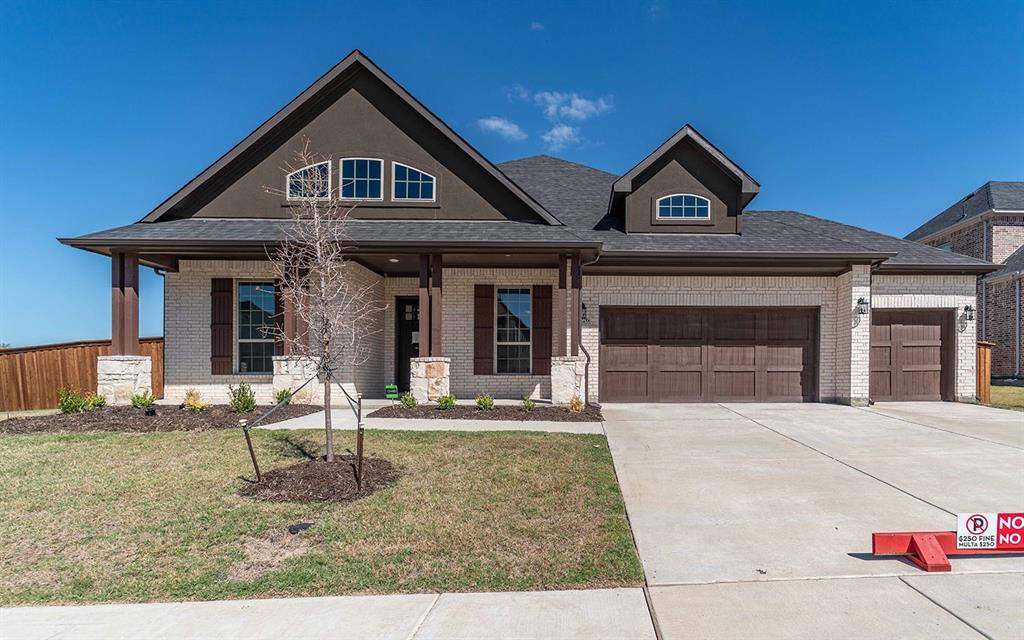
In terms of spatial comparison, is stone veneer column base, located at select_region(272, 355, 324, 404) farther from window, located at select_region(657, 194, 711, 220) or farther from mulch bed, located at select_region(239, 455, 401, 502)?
window, located at select_region(657, 194, 711, 220)

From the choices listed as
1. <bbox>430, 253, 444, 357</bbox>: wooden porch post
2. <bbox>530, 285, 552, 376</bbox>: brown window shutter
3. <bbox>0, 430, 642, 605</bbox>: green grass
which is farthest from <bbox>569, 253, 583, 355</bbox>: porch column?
<bbox>0, 430, 642, 605</bbox>: green grass

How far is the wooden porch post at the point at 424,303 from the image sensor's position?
1047 centimetres

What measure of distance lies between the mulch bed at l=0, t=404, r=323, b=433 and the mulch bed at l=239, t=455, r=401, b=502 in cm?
361

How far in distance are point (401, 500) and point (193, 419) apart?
5.81 metres

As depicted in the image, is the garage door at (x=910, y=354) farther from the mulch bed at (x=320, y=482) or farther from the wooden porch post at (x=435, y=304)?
the mulch bed at (x=320, y=482)

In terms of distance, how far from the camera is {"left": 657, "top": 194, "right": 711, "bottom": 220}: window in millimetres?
12656

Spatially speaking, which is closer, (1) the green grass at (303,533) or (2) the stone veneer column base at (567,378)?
(1) the green grass at (303,533)

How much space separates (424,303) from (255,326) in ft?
14.4

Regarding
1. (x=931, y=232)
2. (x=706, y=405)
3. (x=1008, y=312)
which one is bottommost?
(x=706, y=405)

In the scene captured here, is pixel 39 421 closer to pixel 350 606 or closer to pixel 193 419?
pixel 193 419

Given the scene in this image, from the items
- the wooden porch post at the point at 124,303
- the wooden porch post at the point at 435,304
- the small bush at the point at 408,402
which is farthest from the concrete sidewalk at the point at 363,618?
the wooden porch post at the point at 124,303

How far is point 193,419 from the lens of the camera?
28.7ft

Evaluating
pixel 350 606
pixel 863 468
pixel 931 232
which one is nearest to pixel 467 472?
pixel 350 606

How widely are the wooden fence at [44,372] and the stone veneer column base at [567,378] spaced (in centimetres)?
1063
